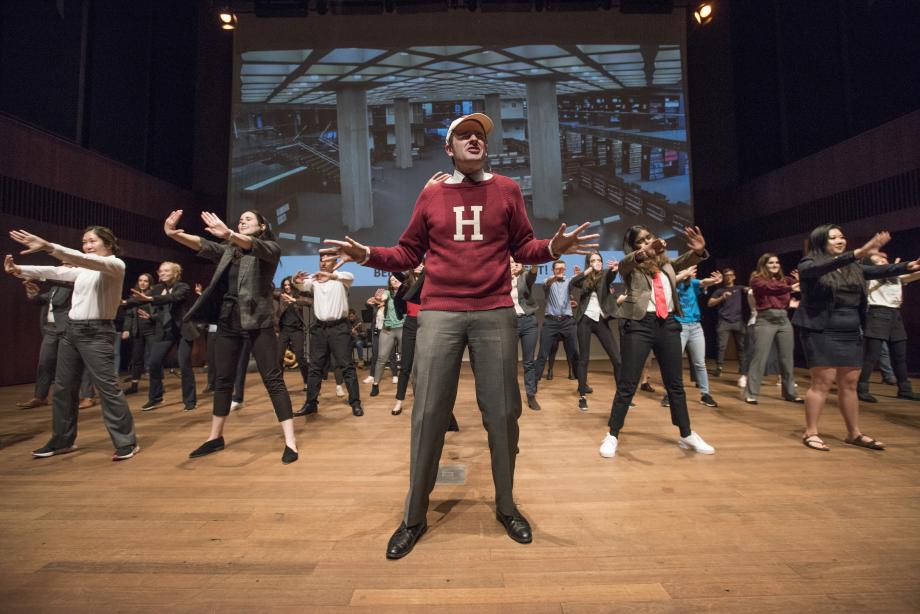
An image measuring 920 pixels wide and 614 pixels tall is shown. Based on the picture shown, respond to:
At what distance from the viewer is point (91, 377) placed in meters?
3.15

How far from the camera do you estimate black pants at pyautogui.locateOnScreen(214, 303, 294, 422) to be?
10.3ft

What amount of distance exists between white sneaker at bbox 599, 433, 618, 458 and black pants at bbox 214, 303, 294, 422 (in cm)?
235

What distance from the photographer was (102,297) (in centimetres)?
319

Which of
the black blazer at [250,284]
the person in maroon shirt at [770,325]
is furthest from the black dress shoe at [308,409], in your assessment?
the person in maroon shirt at [770,325]

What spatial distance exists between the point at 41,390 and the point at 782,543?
6933mm

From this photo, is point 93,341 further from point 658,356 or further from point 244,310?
point 658,356

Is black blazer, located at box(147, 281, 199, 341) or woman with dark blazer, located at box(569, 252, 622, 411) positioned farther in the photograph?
black blazer, located at box(147, 281, 199, 341)

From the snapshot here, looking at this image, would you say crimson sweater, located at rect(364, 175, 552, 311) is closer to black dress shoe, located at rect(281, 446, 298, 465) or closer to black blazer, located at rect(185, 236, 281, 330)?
black blazer, located at rect(185, 236, 281, 330)

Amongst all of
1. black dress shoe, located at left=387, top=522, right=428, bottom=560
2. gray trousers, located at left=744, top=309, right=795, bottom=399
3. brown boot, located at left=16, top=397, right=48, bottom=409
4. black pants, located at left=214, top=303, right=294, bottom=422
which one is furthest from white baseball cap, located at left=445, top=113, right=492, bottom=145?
brown boot, located at left=16, top=397, right=48, bottom=409

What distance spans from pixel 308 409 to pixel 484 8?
857 cm

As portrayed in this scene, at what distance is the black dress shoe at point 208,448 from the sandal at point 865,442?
505 cm

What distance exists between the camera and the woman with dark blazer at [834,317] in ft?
10.6

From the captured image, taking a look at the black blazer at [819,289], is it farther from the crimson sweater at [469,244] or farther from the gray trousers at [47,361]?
the gray trousers at [47,361]

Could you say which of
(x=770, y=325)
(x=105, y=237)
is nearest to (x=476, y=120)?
(x=105, y=237)
